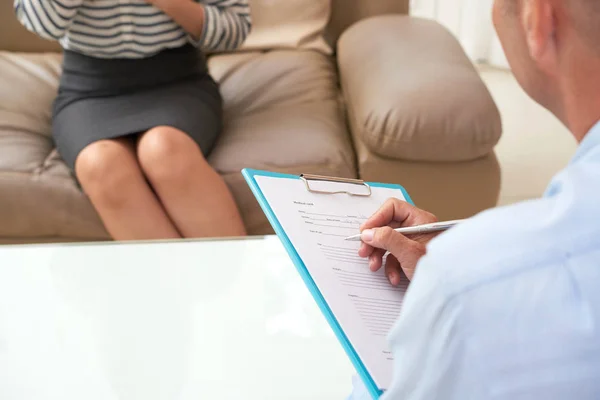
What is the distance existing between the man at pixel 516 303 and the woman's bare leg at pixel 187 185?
985mm

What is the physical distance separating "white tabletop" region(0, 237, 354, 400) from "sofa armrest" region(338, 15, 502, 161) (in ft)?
1.45

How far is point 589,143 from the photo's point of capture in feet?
1.32

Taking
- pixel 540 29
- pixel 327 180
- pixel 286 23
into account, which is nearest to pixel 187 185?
pixel 327 180

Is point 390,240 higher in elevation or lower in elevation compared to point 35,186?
higher

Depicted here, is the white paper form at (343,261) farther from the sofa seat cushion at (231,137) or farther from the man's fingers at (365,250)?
the sofa seat cushion at (231,137)

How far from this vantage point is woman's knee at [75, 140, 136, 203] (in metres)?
1.34

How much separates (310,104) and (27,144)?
0.69 metres

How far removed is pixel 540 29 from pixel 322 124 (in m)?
1.12

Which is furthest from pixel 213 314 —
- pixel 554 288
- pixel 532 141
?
pixel 532 141

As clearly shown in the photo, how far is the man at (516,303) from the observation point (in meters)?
0.35

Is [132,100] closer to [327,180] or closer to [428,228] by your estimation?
[327,180]

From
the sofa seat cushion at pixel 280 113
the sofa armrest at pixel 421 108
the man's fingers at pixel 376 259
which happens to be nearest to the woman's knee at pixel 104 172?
the sofa seat cushion at pixel 280 113

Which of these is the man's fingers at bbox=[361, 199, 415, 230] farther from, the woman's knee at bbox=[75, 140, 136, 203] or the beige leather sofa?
the woman's knee at bbox=[75, 140, 136, 203]

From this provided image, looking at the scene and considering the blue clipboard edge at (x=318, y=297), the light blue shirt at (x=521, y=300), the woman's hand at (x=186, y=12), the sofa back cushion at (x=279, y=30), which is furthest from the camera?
the sofa back cushion at (x=279, y=30)
